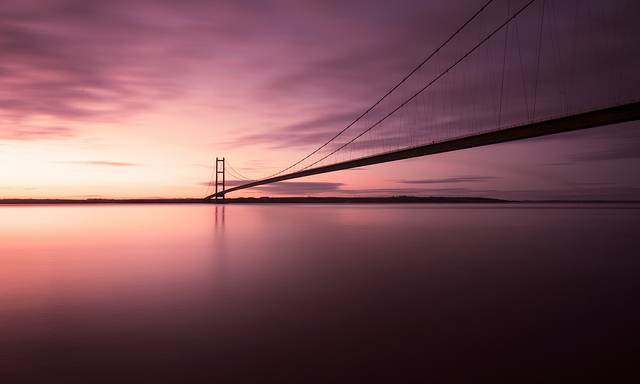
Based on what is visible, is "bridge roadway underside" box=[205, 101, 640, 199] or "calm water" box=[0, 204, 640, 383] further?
"bridge roadway underside" box=[205, 101, 640, 199]

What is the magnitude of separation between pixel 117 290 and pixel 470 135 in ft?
84.9

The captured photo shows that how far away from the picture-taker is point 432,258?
10.7 meters

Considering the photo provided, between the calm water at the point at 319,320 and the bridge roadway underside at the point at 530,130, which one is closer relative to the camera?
the calm water at the point at 319,320

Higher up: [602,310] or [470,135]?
[470,135]

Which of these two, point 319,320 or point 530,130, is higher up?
point 530,130

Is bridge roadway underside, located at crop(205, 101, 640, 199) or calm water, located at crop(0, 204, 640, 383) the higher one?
bridge roadway underside, located at crop(205, 101, 640, 199)

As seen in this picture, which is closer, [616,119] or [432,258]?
[432,258]

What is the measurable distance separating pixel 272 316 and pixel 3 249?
12.7 meters

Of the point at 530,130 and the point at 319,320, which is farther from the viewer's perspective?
the point at 530,130

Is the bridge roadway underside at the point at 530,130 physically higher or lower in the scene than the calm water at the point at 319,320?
higher

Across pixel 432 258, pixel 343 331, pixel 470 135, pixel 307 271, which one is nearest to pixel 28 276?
pixel 307 271

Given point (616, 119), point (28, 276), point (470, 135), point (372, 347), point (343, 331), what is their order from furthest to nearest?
point (470, 135)
point (616, 119)
point (28, 276)
point (343, 331)
point (372, 347)

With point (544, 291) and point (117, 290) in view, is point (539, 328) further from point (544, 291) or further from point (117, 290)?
point (117, 290)

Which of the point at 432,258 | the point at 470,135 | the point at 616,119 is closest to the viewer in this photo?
the point at 432,258
